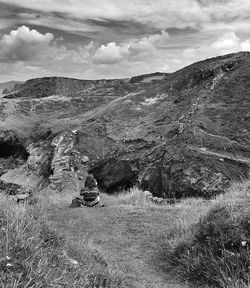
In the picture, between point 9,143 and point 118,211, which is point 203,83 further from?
point 118,211

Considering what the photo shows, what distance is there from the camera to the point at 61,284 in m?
4.31

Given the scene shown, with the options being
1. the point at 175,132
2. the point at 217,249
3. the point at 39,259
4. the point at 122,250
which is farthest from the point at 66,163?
the point at 39,259

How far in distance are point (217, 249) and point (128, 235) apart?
2771mm

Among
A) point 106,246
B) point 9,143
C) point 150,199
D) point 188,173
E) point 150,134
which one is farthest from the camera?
point 9,143

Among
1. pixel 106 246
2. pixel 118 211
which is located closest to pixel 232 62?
pixel 118 211

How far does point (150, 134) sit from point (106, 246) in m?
13.7

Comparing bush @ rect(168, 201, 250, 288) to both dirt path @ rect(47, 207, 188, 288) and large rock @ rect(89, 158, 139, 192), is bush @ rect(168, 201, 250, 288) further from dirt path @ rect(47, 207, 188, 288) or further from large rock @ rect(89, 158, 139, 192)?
large rock @ rect(89, 158, 139, 192)

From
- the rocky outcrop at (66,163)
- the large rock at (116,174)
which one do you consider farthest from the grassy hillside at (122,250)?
the rocky outcrop at (66,163)

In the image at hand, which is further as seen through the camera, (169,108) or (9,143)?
(9,143)

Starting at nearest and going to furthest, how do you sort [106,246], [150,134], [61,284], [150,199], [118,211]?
1. [61,284]
2. [106,246]
3. [118,211]
4. [150,199]
5. [150,134]

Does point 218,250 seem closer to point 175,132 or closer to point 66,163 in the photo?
point 175,132

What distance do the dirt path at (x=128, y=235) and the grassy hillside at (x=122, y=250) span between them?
0.05ft

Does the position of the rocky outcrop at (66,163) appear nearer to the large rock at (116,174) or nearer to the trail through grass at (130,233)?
the large rock at (116,174)

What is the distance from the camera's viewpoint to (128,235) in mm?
8875
